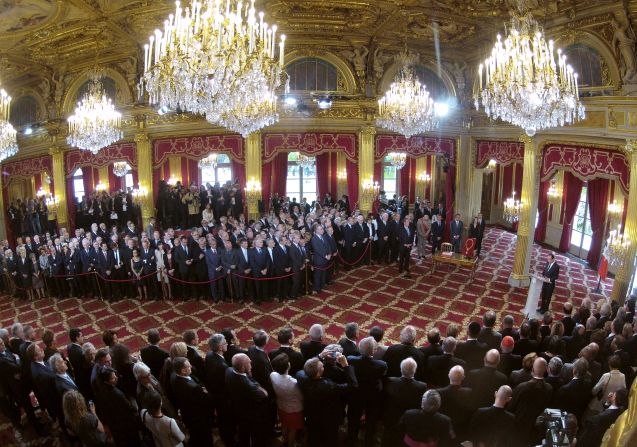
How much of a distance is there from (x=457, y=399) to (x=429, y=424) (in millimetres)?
548

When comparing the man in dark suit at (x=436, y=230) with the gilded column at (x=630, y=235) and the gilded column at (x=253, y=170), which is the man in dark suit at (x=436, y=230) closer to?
the gilded column at (x=630, y=235)

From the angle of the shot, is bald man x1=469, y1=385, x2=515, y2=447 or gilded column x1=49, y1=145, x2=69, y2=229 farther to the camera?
gilded column x1=49, y1=145, x2=69, y2=229

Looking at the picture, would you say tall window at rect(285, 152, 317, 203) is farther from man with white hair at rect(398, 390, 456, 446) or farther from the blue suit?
man with white hair at rect(398, 390, 456, 446)

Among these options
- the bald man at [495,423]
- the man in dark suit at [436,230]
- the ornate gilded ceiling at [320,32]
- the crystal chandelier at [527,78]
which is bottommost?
the bald man at [495,423]

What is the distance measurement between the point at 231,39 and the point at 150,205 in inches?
414

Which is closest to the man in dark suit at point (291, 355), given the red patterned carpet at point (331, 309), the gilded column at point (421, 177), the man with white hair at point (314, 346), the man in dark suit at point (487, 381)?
the man with white hair at point (314, 346)

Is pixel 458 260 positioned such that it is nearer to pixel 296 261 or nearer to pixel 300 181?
pixel 296 261

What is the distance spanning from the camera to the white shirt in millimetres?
4332

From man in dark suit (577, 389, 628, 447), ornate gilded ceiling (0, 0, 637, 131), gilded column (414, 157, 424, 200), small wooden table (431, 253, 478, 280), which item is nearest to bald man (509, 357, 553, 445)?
man in dark suit (577, 389, 628, 447)

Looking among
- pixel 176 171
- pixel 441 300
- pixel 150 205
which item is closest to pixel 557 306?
pixel 441 300

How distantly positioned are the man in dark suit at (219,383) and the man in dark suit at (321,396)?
0.85 meters

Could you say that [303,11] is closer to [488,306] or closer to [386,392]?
[488,306]

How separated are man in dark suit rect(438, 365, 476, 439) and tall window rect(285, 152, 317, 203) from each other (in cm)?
1551

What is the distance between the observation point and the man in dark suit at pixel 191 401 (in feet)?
13.8
